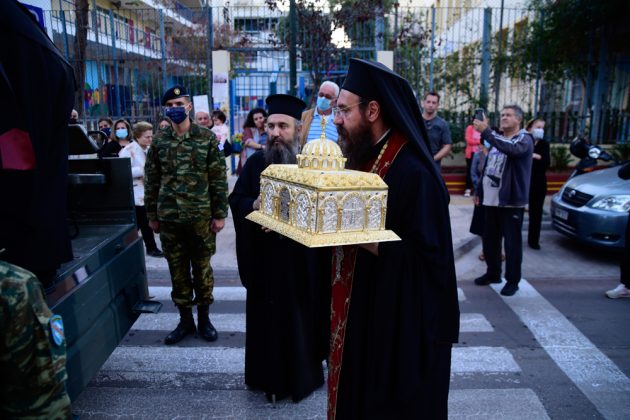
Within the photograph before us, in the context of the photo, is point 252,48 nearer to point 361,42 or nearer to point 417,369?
point 361,42

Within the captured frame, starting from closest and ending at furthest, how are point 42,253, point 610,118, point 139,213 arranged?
point 42,253 < point 139,213 < point 610,118

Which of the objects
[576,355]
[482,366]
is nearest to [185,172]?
[482,366]

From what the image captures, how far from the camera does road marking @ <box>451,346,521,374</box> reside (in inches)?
164

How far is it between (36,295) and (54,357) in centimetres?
21

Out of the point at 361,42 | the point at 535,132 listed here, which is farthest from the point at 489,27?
the point at 535,132

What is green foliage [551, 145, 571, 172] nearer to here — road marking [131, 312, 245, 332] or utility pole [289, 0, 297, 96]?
utility pole [289, 0, 297, 96]

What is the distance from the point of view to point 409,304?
2199mm

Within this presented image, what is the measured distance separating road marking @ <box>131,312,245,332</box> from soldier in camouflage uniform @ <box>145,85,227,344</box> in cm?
37

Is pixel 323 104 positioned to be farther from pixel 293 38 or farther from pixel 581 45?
pixel 581 45

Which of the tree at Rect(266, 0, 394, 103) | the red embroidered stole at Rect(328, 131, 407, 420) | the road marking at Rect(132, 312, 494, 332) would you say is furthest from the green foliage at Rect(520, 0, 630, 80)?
the red embroidered stole at Rect(328, 131, 407, 420)

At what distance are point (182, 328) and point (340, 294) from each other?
2658 millimetres

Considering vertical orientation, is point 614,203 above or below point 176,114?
below

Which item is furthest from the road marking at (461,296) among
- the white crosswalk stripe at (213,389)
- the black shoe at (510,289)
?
the white crosswalk stripe at (213,389)

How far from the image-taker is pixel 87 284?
118 inches
